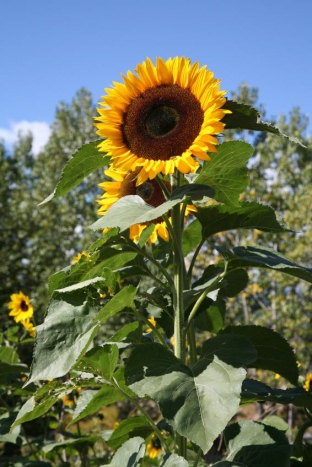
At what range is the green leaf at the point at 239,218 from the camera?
1340mm

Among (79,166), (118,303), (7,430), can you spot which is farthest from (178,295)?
(7,430)

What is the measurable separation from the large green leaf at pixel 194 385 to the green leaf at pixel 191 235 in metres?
0.44

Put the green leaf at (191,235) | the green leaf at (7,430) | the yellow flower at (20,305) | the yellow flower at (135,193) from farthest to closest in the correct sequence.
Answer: the yellow flower at (20,305)
the green leaf at (7,430)
the green leaf at (191,235)
the yellow flower at (135,193)

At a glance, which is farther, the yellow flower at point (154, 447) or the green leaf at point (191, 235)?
the yellow flower at point (154, 447)

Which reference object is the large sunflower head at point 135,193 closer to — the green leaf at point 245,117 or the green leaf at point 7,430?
the green leaf at point 245,117

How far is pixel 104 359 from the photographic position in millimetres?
1280

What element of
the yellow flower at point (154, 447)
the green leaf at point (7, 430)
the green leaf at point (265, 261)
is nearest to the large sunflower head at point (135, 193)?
the green leaf at point (265, 261)

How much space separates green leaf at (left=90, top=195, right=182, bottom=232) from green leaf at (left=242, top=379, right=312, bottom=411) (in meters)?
0.47

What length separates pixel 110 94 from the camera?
4.71 ft

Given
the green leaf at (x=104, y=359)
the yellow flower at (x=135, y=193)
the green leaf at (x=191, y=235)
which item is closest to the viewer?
the green leaf at (x=104, y=359)

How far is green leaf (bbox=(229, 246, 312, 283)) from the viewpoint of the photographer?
1.25m

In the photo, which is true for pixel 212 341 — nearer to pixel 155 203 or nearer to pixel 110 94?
pixel 155 203

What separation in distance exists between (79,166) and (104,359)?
45 cm

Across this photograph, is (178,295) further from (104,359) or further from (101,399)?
(101,399)
